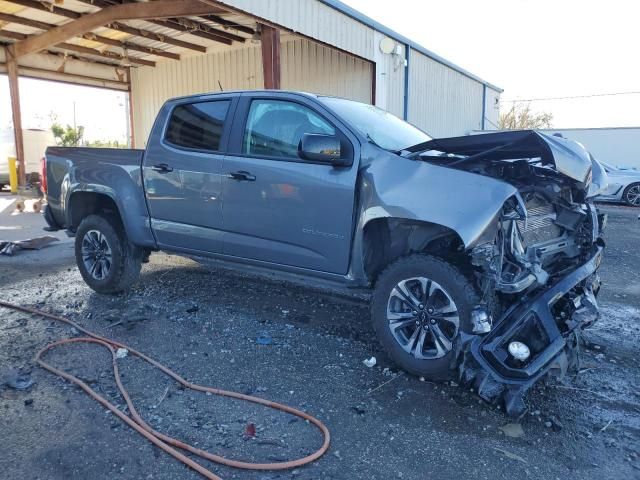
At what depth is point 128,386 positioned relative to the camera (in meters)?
3.46

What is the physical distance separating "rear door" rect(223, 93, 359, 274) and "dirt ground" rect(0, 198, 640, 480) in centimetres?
77

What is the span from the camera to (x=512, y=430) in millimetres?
2982

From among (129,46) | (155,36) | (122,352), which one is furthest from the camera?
(129,46)

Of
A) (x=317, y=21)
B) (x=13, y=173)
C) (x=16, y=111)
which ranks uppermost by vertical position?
(x=317, y=21)

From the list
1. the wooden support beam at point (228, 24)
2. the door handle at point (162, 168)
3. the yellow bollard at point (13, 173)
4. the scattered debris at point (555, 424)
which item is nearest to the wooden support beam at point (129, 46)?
the wooden support beam at point (228, 24)

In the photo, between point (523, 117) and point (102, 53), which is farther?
point (523, 117)

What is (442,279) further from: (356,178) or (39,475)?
(39,475)

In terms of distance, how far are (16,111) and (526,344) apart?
1763cm

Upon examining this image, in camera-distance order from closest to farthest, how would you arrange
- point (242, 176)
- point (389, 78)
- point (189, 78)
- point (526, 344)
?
point (526, 344), point (242, 176), point (389, 78), point (189, 78)

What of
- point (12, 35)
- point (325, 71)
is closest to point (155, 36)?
point (12, 35)

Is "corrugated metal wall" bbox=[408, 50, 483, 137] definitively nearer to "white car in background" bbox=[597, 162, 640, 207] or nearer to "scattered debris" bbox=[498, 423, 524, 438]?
"white car in background" bbox=[597, 162, 640, 207]

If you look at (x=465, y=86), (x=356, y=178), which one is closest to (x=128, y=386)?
(x=356, y=178)

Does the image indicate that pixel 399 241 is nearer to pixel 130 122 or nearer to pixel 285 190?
pixel 285 190

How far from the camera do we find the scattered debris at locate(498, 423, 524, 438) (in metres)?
2.93
